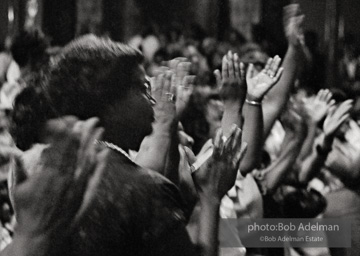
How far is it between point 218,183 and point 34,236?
0.61 m

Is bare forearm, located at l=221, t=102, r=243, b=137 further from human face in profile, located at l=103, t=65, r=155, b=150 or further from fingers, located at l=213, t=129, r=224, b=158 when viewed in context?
human face in profile, located at l=103, t=65, r=155, b=150

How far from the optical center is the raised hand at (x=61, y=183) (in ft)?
7.41

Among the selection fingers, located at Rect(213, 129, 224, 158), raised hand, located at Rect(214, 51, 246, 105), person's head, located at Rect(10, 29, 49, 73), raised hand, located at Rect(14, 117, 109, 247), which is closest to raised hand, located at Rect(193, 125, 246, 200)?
fingers, located at Rect(213, 129, 224, 158)

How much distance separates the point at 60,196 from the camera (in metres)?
2.27

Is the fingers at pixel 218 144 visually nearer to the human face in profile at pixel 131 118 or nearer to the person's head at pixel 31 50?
the human face in profile at pixel 131 118

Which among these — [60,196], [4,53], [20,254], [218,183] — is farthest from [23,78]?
[218,183]

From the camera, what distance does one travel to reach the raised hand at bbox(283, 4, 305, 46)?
247 cm

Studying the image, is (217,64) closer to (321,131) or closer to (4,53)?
(321,131)

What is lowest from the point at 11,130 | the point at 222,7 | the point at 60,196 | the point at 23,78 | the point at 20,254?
the point at 20,254

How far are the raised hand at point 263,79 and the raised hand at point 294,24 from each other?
0.28ft

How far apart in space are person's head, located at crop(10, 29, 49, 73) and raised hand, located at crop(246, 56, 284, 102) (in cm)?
68

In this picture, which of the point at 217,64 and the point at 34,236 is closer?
the point at 34,236

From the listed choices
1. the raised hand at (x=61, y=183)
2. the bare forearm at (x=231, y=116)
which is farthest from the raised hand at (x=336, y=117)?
the raised hand at (x=61, y=183)

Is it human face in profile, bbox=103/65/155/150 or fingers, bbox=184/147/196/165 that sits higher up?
human face in profile, bbox=103/65/155/150
